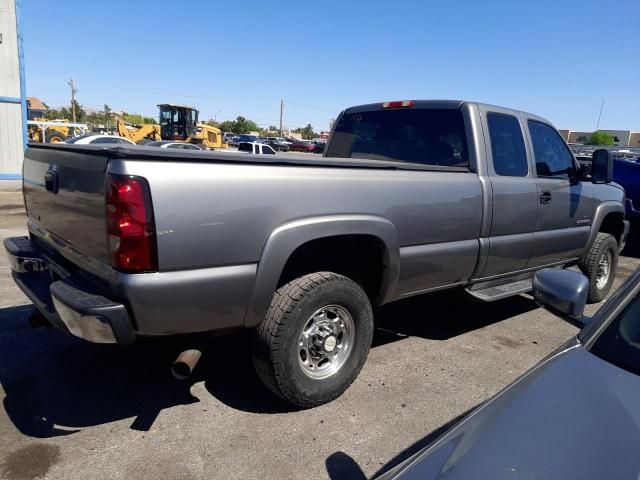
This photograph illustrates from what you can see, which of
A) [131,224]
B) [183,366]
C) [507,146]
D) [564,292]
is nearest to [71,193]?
[131,224]

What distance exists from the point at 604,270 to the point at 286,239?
4933mm

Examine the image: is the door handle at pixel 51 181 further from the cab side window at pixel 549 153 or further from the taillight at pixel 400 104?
the cab side window at pixel 549 153

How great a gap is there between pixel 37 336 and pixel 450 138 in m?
3.89

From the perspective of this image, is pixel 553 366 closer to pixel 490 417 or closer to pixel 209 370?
pixel 490 417

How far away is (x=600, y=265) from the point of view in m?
6.03

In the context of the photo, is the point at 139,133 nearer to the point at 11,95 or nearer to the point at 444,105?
the point at 11,95

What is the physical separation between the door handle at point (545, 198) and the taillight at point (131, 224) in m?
3.65

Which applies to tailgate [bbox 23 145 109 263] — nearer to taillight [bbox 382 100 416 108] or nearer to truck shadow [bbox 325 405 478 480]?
truck shadow [bbox 325 405 478 480]

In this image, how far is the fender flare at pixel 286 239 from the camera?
9.13 feet

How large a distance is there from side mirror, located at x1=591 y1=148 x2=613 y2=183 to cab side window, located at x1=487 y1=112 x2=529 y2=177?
1083mm

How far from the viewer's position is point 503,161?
440 cm

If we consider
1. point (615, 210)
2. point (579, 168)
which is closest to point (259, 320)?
point (579, 168)

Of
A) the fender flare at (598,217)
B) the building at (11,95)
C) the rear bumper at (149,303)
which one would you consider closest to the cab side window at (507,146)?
the fender flare at (598,217)

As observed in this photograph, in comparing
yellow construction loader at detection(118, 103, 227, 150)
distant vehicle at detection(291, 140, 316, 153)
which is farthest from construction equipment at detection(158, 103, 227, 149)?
distant vehicle at detection(291, 140, 316, 153)
